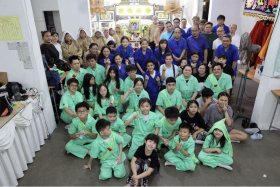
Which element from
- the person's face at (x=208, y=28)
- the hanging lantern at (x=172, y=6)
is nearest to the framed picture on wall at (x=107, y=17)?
the hanging lantern at (x=172, y=6)

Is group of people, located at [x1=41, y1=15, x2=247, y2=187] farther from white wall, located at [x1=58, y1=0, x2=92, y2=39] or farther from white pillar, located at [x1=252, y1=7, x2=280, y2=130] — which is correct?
white wall, located at [x1=58, y1=0, x2=92, y2=39]

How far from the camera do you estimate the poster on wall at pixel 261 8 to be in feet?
15.3

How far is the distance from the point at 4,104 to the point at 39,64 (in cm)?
99

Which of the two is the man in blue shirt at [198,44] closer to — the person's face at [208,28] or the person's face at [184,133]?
the person's face at [208,28]

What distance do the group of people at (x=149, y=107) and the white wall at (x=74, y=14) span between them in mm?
1329

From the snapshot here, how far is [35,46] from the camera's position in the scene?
10.7 feet

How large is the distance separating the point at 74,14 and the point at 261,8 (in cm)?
533

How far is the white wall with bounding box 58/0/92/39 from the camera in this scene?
6.14 meters

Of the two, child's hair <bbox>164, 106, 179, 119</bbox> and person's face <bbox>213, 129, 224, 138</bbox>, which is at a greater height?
child's hair <bbox>164, 106, 179, 119</bbox>

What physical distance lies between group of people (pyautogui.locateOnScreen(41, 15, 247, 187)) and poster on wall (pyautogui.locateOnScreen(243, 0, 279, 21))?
2.67 feet

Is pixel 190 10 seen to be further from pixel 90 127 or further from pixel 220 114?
pixel 90 127

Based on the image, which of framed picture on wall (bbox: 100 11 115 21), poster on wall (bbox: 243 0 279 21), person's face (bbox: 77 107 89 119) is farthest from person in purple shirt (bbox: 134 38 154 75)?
framed picture on wall (bbox: 100 11 115 21)

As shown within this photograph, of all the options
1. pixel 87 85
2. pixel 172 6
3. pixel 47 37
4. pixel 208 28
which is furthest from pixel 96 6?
pixel 87 85

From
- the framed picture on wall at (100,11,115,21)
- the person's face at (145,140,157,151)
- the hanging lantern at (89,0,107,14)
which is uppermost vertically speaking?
the hanging lantern at (89,0,107,14)
